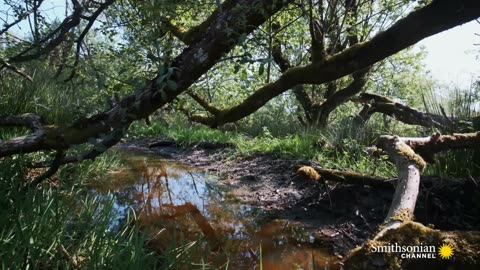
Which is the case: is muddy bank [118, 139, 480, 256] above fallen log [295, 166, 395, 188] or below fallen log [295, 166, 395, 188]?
below

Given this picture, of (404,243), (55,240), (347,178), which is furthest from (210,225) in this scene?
(404,243)

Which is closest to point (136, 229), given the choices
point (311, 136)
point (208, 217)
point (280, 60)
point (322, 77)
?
point (208, 217)

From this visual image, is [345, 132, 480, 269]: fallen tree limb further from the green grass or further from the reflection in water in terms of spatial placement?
the green grass

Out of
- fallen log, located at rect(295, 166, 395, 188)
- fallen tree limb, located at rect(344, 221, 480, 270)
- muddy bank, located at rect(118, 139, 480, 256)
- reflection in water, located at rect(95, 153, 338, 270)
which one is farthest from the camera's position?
fallen log, located at rect(295, 166, 395, 188)

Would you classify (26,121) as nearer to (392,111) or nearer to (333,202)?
(333,202)

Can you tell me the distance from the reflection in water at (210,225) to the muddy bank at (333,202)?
0.24m

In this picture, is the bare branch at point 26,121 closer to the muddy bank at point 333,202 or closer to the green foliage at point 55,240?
the green foliage at point 55,240

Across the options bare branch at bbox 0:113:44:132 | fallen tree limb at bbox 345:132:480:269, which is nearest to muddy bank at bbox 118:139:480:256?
fallen tree limb at bbox 345:132:480:269

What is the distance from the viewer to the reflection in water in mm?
3061

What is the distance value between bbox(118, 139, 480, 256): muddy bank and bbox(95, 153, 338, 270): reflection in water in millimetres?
240

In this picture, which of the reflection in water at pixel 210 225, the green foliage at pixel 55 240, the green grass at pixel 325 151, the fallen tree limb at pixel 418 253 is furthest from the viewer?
the green grass at pixel 325 151

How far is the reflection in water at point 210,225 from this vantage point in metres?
3.06

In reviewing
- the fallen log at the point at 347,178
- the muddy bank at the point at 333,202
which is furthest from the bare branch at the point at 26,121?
the fallen log at the point at 347,178

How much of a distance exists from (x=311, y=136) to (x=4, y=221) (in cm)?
573
